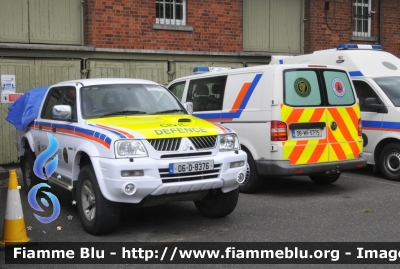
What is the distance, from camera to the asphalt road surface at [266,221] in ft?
21.0

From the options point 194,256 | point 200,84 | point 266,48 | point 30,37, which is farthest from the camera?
point 266,48

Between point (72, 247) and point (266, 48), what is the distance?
1084 centimetres

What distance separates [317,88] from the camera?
8781 mm

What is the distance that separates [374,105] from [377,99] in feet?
0.79

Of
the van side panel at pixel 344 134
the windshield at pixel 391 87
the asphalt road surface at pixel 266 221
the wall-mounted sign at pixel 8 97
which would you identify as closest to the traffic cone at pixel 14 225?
the asphalt road surface at pixel 266 221

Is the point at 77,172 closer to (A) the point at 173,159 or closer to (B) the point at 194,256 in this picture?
(A) the point at 173,159

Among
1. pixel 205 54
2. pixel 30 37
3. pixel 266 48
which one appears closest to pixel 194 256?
pixel 30 37

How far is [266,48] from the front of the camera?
15820 mm

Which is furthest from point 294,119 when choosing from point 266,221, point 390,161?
point 390,161

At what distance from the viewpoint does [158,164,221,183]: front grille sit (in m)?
6.25

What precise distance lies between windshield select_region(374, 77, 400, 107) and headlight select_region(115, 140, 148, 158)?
5791 millimetres

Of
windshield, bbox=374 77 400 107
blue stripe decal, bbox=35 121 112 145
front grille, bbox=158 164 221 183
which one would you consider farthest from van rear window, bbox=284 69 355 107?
blue stripe decal, bbox=35 121 112 145

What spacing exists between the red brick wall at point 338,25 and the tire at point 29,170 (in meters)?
9.63

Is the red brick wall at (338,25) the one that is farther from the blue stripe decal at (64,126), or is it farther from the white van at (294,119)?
the blue stripe decal at (64,126)
